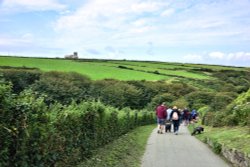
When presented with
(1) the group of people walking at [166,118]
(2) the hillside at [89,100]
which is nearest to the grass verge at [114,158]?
(2) the hillside at [89,100]

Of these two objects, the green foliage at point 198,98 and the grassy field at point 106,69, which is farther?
the grassy field at point 106,69

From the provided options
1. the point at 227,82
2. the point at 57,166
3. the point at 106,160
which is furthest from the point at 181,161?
the point at 227,82

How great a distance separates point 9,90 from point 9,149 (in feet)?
3.45

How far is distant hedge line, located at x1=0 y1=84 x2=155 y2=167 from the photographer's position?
742 centimetres

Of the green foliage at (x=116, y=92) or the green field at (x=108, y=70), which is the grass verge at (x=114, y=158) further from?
the green field at (x=108, y=70)

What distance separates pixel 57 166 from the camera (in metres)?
10.4

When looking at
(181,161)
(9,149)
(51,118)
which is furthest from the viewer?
(181,161)

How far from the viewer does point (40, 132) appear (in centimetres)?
Answer: 885

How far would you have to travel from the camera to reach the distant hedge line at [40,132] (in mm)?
7422

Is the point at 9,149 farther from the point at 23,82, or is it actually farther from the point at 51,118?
the point at 23,82

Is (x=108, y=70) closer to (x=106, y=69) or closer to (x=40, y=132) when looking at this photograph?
(x=106, y=69)

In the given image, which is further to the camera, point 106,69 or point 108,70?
point 106,69

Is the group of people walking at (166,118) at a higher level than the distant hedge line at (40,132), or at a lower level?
lower

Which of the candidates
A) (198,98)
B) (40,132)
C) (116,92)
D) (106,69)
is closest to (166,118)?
(40,132)
